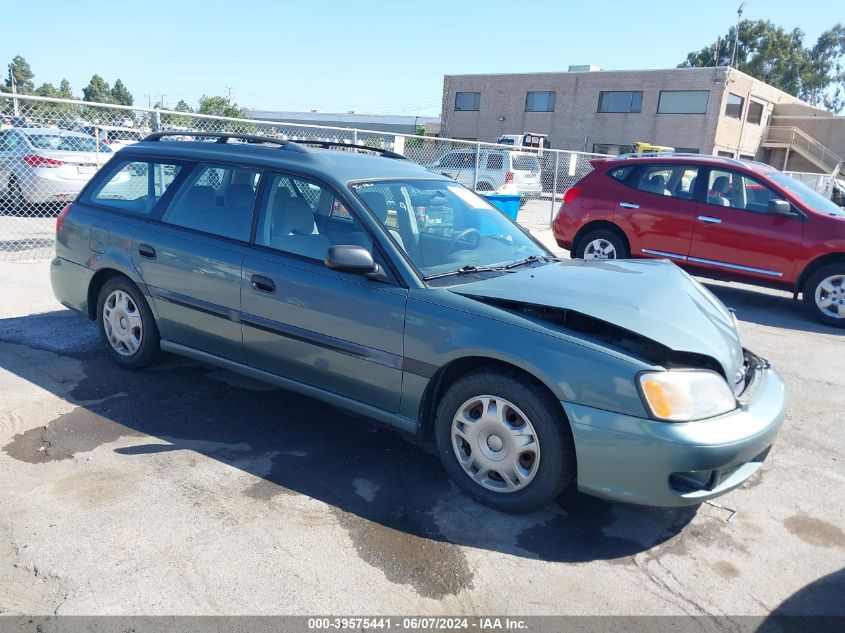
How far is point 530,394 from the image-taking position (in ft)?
10.4

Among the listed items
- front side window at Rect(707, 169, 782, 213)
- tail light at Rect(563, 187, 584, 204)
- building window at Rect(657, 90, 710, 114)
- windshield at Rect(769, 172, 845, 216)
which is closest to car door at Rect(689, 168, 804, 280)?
front side window at Rect(707, 169, 782, 213)

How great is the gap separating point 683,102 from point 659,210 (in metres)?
32.6

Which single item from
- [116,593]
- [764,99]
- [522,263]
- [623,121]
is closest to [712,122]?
[623,121]

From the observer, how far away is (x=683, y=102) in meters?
37.2

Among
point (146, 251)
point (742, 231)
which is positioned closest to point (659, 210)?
point (742, 231)

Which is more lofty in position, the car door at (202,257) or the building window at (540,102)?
the building window at (540,102)

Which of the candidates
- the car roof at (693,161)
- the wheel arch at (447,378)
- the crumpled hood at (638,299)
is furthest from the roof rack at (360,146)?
the car roof at (693,161)

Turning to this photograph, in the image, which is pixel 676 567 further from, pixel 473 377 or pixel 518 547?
pixel 473 377

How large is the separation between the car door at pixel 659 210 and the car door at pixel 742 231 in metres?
0.15

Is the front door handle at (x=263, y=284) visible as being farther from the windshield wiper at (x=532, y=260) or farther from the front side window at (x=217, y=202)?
the windshield wiper at (x=532, y=260)

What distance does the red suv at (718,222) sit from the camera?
7695 mm

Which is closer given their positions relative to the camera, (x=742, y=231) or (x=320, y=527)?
(x=320, y=527)

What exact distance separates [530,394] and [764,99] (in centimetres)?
4579

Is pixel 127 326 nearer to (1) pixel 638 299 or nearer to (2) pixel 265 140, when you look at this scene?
(2) pixel 265 140
